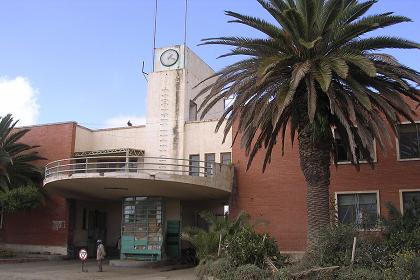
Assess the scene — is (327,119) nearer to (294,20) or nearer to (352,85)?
(352,85)

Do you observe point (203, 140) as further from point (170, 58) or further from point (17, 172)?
point (17, 172)

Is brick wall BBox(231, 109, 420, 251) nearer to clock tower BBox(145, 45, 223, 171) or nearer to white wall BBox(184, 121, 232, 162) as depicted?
white wall BBox(184, 121, 232, 162)

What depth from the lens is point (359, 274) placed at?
557 inches

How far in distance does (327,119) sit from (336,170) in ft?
30.0

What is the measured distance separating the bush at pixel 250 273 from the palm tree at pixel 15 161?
778 inches

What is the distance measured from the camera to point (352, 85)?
17188 mm

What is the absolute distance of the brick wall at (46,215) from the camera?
33.1 meters

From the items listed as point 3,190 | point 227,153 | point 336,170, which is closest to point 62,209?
point 3,190

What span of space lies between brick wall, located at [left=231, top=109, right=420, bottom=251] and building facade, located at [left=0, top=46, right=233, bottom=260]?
1312mm

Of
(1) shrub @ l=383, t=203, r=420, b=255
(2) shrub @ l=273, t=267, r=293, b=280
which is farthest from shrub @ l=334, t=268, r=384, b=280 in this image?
(1) shrub @ l=383, t=203, r=420, b=255

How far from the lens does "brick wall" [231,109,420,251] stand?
85.1 feet

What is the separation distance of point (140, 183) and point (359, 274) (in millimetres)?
14436

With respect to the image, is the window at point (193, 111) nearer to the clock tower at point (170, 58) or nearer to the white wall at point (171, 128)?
the white wall at point (171, 128)

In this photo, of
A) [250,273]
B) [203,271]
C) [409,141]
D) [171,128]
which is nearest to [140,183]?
[171,128]
